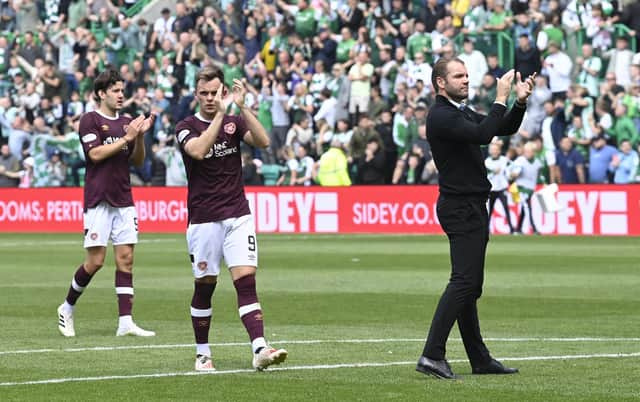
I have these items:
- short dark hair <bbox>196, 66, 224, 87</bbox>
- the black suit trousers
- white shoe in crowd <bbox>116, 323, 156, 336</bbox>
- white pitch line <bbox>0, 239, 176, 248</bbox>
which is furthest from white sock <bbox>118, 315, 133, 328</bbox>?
white pitch line <bbox>0, 239, 176, 248</bbox>

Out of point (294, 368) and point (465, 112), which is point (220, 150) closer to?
point (294, 368)

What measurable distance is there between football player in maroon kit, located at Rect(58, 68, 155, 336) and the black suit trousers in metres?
4.61

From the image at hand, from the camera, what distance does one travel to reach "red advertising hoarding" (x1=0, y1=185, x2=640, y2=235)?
32156 mm

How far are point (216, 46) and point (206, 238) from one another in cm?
2827

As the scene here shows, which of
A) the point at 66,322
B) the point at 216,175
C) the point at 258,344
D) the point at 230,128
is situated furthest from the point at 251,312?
the point at 66,322

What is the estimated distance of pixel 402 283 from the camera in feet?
67.4

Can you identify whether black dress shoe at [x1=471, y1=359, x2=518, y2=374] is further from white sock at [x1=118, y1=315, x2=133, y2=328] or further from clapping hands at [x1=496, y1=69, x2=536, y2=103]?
white sock at [x1=118, y1=315, x2=133, y2=328]

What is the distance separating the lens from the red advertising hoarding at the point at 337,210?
3216 cm

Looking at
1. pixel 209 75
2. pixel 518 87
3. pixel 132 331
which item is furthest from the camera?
pixel 132 331

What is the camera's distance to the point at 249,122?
440 inches

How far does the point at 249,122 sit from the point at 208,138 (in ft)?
1.07

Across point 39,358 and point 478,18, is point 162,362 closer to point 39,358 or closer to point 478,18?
point 39,358

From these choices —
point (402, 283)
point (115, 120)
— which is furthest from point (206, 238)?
point (402, 283)

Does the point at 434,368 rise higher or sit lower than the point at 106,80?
lower
